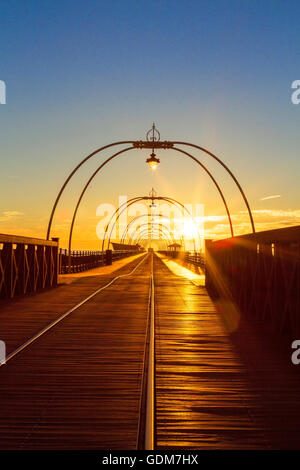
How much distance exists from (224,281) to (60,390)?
13.9 meters

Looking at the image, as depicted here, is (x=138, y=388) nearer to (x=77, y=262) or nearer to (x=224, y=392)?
(x=224, y=392)

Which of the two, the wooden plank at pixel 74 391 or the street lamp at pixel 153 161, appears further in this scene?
the street lamp at pixel 153 161

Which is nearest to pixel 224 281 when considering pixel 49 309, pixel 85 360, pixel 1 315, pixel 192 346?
pixel 49 309

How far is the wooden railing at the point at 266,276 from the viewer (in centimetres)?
971

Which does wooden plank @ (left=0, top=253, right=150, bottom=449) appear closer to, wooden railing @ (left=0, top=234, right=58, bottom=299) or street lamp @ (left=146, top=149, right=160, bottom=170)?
wooden railing @ (left=0, top=234, right=58, bottom=299)

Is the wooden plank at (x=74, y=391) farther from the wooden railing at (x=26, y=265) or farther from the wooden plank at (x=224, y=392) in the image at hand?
the wooden railing at (x=26, y=265)

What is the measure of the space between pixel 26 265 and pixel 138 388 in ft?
44.2

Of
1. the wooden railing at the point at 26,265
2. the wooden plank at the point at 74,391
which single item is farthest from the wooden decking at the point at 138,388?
the wooden railing at the point at 26,265

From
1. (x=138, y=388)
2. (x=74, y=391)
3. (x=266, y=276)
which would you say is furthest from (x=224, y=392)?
(x=266, y=276)

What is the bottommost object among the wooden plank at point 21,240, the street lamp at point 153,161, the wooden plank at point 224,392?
the wooden plank at point 224,392

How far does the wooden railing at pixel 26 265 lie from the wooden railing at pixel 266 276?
6.50 m

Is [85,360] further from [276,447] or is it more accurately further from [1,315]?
[1,315]

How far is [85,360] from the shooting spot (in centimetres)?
898

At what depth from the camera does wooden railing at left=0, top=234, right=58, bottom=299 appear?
1741 centimetres
